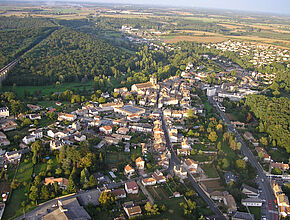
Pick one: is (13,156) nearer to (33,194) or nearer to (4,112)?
(33,194)

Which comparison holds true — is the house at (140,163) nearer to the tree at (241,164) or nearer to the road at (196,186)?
the road at (196,186)

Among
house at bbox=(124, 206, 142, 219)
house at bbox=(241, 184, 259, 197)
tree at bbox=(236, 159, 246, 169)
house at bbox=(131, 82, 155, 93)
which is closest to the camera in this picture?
house at bbox=(124, 206, 142, 219)

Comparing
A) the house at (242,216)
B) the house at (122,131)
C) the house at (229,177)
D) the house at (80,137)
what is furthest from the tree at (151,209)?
the house at (122,131)

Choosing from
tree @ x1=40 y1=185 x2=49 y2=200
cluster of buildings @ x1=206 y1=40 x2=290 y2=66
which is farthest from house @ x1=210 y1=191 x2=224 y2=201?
cluster of buildings @ x1=206 y1=40 x2=290 y2=66

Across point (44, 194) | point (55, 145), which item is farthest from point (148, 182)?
point (55, 145)

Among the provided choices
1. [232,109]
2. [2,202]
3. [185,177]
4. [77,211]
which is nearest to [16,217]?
[2,202]

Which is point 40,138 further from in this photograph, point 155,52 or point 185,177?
point 155,52

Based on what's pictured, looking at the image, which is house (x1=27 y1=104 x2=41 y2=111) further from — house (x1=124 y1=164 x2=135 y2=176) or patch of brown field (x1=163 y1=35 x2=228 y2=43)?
patch of brown field (x1=163 y1=35 x2=228 y2=43)
